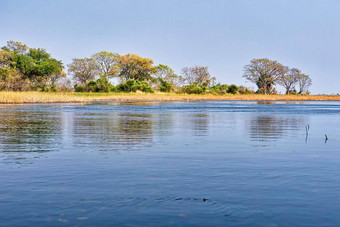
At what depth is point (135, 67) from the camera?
11025 centimetres

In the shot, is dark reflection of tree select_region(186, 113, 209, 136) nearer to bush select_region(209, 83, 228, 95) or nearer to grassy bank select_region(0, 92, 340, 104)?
grassy bank select_region(0, 92, 340, 104)

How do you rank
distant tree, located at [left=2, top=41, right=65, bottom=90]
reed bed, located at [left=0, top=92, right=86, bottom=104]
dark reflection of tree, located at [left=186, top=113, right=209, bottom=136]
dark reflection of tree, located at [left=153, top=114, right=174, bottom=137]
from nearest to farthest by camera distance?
dark reflection of tree, located at [left=153, top=114, right=174, bottom=137] < dark reflection of tree, located at [left=186, top=113, right=209, bottom=136] < reed bed, located at [left=0, top=92, right=86, bottom=104] < distant tree, located at [left=2, top=41, right=65, bottom=90]

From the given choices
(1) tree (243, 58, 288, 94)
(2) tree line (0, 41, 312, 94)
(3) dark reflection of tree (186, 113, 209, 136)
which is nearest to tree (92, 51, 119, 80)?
(2) tree line (0, 41, 312, 94)

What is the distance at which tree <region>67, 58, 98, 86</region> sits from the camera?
108 m

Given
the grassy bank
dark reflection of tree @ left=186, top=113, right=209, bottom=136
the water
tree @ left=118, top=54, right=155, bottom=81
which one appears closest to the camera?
the water

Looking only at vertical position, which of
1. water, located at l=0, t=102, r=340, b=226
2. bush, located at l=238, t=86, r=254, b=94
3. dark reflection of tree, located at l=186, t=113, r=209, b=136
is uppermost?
bush, located at l=238, t=86, r=254, b=94

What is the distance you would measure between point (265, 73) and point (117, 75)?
131ft

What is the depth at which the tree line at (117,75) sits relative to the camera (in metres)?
82.3

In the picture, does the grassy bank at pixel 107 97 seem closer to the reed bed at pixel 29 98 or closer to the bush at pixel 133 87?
the reed bed at pixel 29 98

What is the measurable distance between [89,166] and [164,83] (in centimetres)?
8947

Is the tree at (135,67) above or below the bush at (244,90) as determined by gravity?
above

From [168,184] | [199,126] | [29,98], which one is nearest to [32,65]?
[29,98]

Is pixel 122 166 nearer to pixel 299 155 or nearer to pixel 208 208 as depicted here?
pixel 208 208

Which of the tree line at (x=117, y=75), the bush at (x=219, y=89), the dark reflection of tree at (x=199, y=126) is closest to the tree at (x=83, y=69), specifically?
the tree line at (x=117, y=75)
